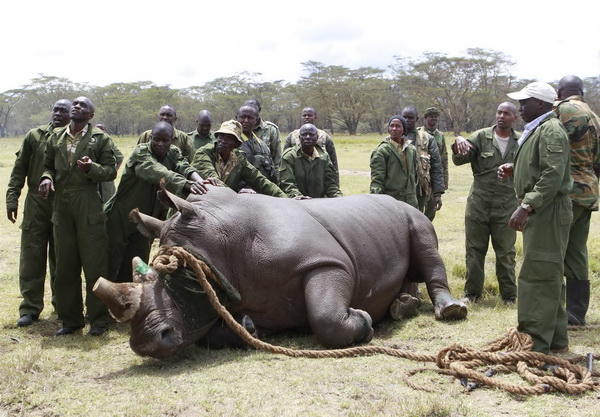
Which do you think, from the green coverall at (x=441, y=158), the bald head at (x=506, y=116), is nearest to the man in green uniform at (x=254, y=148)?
the green coverall at (x=441, y=158)

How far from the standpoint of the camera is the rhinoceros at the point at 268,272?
211 inches

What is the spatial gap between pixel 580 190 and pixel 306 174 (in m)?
3.61

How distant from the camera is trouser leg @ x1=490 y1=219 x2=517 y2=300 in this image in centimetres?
786

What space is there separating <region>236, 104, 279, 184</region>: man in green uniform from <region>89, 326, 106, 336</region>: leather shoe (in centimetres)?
310

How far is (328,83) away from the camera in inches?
2790

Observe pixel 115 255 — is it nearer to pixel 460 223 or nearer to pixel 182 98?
pixel 460 223

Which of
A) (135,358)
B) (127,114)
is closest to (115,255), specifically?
(135,358)

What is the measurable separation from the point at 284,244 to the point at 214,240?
68 cm

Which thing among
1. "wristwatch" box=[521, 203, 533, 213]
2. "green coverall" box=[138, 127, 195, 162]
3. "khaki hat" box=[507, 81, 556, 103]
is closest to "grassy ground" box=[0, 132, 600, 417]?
"wristwatch" box=[521, 203, 533, 213]

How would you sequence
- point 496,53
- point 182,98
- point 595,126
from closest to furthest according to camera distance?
point 595,126 → point 496,53 → point 182,98

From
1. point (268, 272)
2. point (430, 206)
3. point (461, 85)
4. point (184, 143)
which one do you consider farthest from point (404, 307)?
point (461, 85)

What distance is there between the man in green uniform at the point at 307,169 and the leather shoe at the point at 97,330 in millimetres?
2938

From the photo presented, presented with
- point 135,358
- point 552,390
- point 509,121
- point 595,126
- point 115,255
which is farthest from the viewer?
point 509,121

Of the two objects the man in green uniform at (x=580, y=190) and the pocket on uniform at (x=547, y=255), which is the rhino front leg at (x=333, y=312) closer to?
the pocket on uniform at (x=547, y=255)
